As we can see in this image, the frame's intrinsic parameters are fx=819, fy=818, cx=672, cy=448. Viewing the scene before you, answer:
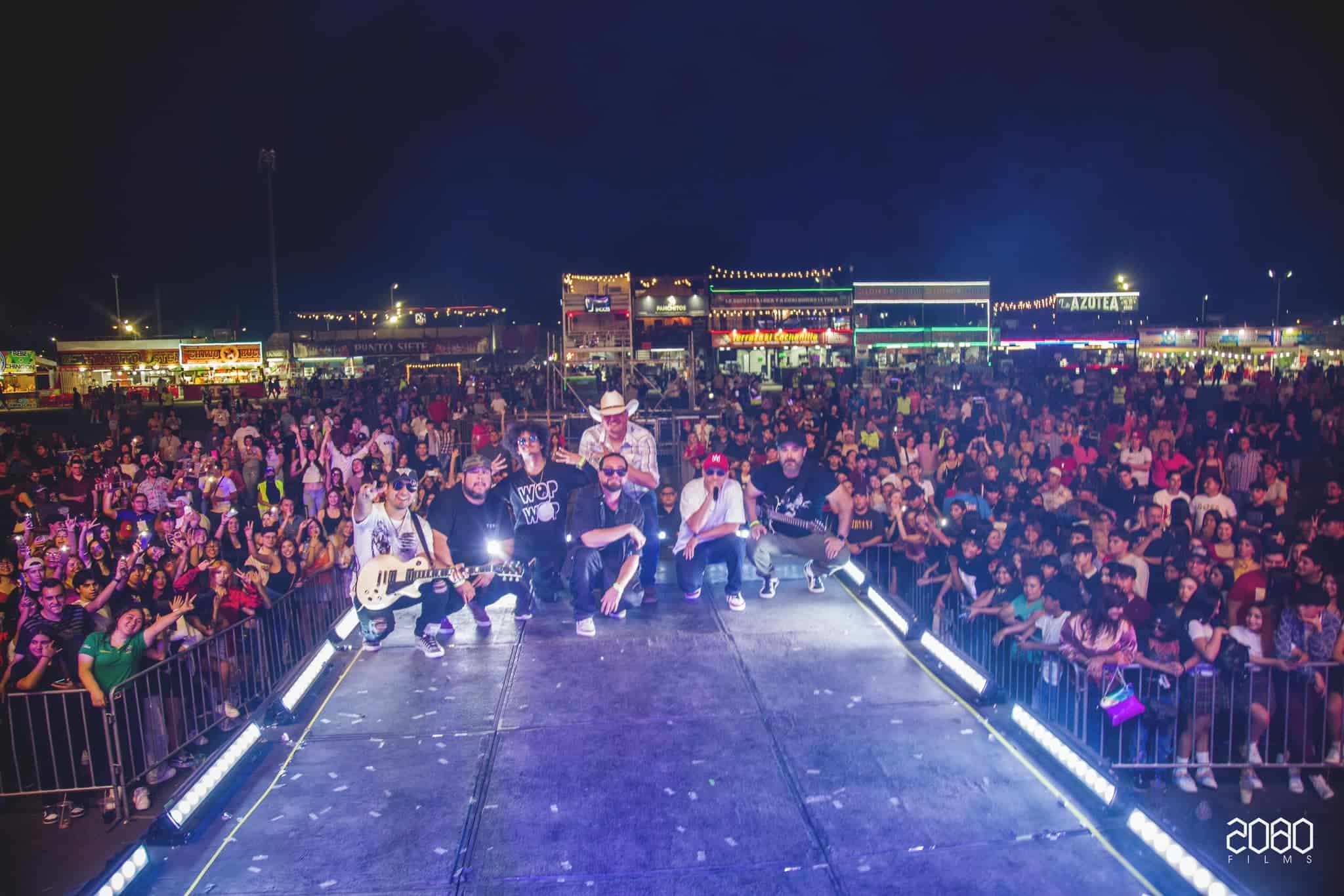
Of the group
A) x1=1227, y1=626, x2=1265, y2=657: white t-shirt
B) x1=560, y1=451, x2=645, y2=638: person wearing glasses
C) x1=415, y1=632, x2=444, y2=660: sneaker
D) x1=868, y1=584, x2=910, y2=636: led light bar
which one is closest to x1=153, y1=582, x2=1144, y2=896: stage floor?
x1=415, y1=632, x2=444, y2=660: sneaker

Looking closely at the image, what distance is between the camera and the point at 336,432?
1229 cm

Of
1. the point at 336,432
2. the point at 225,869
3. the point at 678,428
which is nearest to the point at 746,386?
the point at 678,428

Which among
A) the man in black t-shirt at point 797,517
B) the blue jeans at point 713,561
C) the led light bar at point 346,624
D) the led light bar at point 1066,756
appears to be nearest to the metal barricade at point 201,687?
the led light bar at point 346,624

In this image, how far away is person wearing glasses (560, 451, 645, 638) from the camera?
735 centimetres

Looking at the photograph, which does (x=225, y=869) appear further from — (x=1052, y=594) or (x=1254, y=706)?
(x=1254, y=706)

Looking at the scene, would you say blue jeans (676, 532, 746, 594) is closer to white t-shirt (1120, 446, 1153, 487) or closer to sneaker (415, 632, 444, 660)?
sneaker (415, 632, 444, 660)

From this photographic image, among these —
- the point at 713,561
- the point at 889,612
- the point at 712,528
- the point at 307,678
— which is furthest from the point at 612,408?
the point at 307,678

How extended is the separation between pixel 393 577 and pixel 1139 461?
29.5 ft

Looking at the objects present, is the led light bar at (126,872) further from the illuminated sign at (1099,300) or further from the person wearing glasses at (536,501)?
the illuminated sign at (1099,300)

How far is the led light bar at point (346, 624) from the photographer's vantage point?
7.02 metres

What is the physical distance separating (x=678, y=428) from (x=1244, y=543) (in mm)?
9980

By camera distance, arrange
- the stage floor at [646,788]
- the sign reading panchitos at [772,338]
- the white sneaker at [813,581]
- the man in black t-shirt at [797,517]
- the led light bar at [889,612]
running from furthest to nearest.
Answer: the sign reading panchitos at [772,338] < the white sneaker at [813,581] < the man in black t-shirt at [797,517] < the led light bar at [889,612] < the stage floor at [646,788]

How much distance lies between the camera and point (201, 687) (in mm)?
5551

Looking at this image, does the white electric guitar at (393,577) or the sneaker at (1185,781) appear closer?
the sneaker at (1185,781)
